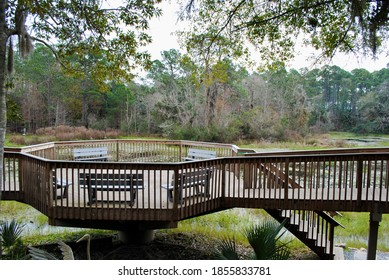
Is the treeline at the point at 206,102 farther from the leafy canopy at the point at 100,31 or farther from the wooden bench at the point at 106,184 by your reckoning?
the wooden bench at the point at 106,184

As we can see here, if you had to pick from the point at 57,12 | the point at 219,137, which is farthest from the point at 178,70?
the point at 57,12

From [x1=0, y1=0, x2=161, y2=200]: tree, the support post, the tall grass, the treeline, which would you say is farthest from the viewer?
the treeline

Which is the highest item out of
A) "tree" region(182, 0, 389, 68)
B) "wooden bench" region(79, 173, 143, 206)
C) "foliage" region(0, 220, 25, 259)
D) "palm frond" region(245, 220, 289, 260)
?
"tree" region(182, 0, 389, 68)

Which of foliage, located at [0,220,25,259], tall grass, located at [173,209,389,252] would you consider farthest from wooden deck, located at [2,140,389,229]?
tall grass, located at [173,209,389,252]

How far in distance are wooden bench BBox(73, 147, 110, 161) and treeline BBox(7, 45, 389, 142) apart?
1858 mm

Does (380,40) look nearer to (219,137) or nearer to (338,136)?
(338,136)

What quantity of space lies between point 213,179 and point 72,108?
19.8 ft

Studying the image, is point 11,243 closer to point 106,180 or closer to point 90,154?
point 106,180

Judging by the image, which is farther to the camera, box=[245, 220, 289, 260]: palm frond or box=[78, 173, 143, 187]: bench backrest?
box=[78, 173, 143, 187]: bench backrest

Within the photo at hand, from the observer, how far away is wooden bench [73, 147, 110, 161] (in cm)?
616

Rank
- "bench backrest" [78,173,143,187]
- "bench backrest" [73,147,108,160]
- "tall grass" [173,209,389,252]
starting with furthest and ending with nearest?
"bench backrest" [73,147,108,160] → "tall grass" [173,209,389,252] → "bench backrest" [78,173,143,187]

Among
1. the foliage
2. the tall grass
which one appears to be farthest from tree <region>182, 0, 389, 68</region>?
the foliage

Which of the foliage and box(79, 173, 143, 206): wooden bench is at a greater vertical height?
box(79, 173, 143, 206): wooden bench

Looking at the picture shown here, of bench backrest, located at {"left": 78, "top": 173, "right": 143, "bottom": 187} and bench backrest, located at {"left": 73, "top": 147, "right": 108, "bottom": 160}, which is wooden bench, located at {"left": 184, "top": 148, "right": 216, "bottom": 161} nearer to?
bench backrest, located at {"left": 73, "top": 147, "right": 108, "bottom": 160}
